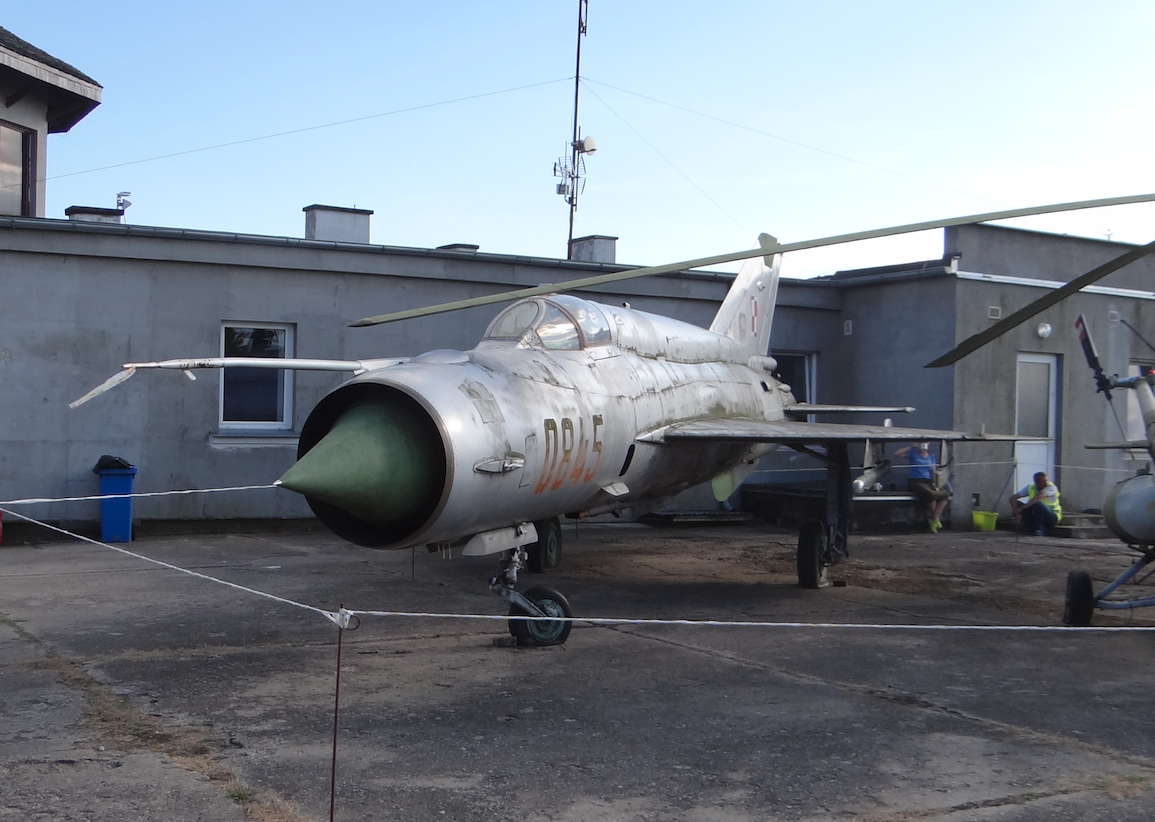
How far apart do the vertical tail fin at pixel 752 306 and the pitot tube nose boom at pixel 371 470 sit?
686cm

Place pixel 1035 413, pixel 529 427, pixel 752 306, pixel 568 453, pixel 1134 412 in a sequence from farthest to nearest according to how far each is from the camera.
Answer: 1. pixel 1134 412
2. pixel 1035 413
3. pixel 752 306
4. pixel 568 453
5. pixel 529 427

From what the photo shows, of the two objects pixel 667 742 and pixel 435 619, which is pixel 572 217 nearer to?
pixel 435 619

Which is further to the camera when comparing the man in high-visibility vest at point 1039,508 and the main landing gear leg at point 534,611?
the man in high-visibility vest at point 1039,508

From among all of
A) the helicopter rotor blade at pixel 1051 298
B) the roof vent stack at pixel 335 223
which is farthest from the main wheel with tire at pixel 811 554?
the roof vent stack at pixel 335 223

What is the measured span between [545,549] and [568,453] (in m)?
4.56

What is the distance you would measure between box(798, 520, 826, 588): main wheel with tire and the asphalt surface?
0.73 feet

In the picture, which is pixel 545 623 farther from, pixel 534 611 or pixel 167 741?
pixel 167 741

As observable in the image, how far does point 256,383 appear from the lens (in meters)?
14.8

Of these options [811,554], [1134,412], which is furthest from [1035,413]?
[811,554]

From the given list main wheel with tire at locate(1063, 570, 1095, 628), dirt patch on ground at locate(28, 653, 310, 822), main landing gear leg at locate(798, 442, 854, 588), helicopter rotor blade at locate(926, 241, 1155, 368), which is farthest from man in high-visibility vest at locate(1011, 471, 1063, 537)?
dirt patch on ground at locate(28, 653, 310, 822)

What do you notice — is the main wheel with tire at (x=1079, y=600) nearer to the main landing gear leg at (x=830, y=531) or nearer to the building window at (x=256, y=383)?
the main landing gear leg at (x=830, y=531)

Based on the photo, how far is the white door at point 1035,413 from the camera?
17625 millimetres

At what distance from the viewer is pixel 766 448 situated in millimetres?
12117

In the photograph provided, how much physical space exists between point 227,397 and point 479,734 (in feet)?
33.8
